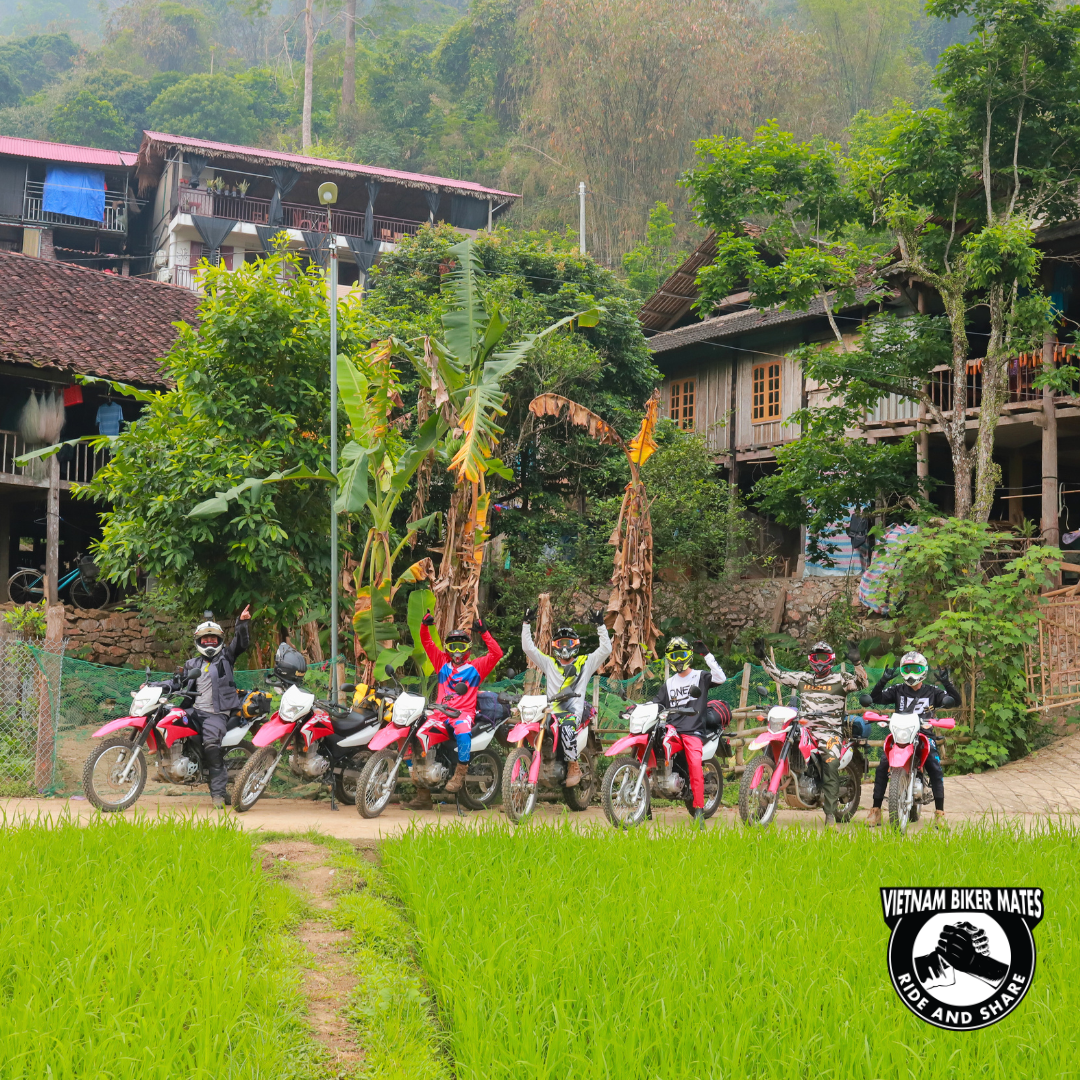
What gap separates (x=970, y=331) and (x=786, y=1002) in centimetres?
1634

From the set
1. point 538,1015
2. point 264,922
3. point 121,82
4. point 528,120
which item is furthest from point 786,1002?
point 121,82

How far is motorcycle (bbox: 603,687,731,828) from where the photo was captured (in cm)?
797

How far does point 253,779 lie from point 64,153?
30450mm

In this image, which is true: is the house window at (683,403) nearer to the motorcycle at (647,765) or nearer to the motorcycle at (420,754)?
the motorcycle at (420,754)

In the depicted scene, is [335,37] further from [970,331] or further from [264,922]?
[264,922]

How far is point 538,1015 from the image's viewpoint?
377cm

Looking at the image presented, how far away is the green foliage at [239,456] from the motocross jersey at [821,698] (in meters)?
5.24

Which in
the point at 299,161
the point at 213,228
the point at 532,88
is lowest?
the point at 213,228

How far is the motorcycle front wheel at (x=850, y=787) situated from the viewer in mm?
8898

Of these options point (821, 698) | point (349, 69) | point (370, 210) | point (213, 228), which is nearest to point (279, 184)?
point (213, 228)

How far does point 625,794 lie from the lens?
803cm

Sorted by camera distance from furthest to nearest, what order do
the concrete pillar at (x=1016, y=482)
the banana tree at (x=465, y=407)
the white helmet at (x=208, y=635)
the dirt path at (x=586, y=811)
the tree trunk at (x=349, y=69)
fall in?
the tree trunk at (x=349, y=69) → the concrete pillar at (x=1016, y=482) → the banana tree at (x=465, y=407) → the white helmet at (x=208, y=635) → the dirt path at (x=586, y=811)

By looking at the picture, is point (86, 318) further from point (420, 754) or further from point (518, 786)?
point (518, 786)

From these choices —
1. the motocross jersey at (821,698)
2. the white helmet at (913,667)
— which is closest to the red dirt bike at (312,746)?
the motocross jersey at (821,698)
